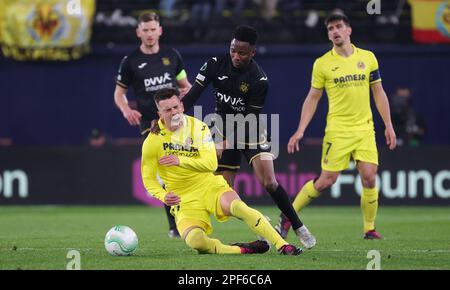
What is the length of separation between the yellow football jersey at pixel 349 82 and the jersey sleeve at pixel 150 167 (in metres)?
2.91

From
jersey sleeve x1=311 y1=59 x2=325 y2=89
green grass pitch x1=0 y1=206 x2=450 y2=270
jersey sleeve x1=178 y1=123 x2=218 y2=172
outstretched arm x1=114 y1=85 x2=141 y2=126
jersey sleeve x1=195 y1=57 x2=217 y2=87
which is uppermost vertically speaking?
jersey sleeve x1=195 y1=57 x2=217 y2=87

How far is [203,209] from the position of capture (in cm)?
973

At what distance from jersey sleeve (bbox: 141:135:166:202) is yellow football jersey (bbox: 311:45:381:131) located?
2913 mm

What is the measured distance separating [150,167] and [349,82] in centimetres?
310

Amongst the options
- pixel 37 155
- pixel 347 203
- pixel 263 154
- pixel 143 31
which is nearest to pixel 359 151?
pixel 263 154

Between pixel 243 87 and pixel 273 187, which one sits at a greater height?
pixel 243 87

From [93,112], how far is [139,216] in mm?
6709

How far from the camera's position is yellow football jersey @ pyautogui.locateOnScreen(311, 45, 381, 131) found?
11766mm

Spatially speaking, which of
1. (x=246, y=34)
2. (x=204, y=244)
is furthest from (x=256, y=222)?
(x=246, y=34)

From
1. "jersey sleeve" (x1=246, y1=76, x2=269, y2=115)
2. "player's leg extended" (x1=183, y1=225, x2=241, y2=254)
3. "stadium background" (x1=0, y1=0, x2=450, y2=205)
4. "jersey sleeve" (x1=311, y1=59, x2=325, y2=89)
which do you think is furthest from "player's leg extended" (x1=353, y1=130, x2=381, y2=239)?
"stadium background" (x1=0, y1=0, x2=450, y2=205)

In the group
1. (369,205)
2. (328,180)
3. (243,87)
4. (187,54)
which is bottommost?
(187,54)

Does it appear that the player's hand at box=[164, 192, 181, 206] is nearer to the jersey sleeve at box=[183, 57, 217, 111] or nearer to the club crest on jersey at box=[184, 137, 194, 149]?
the club crest on jersey at box=[184, 137, 194, 149]

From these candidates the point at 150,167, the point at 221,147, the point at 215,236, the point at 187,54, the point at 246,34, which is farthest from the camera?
the point at 187,54

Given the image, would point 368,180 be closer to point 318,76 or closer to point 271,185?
point 318,76
